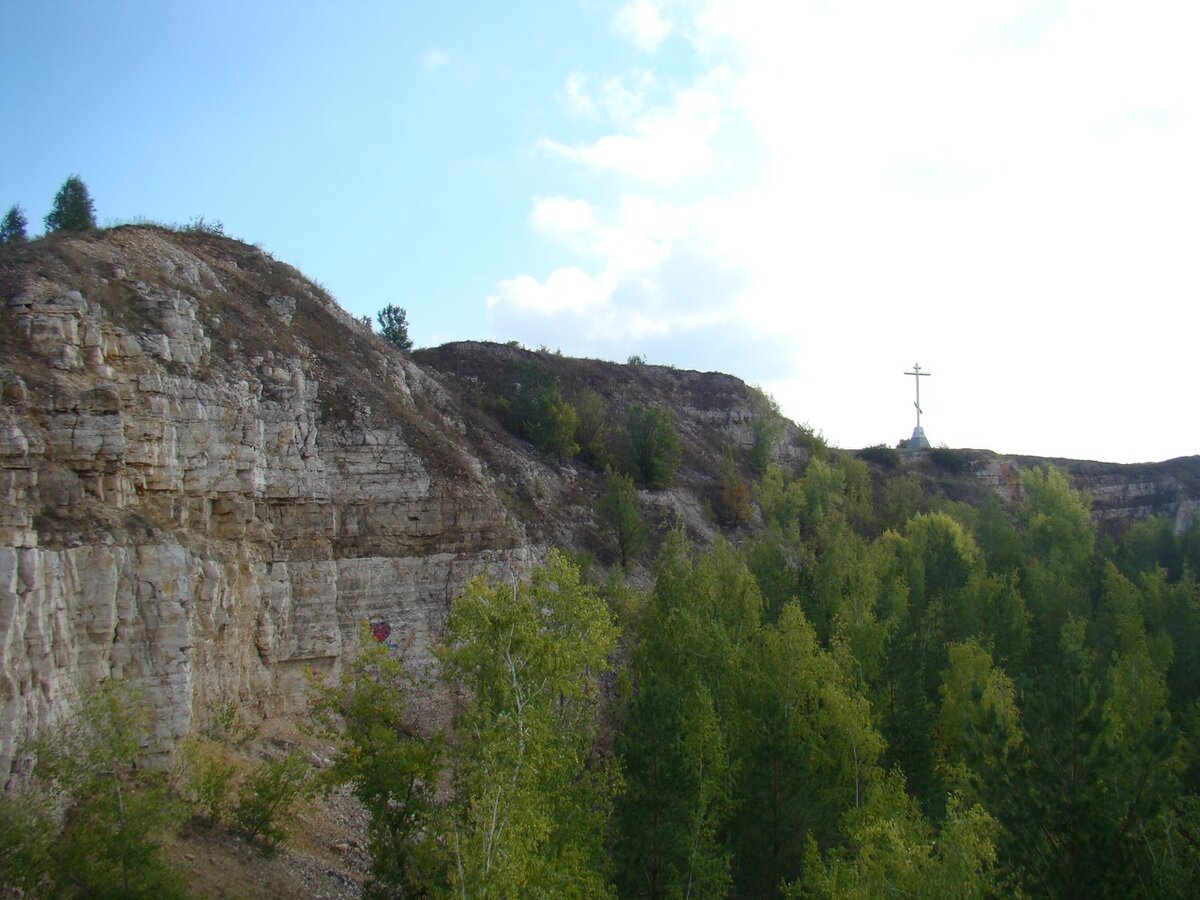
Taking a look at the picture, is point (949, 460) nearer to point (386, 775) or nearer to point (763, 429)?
point (763, 429)

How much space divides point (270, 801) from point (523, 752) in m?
6.08

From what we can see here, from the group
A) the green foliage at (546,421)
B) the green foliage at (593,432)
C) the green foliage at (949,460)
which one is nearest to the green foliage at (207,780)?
the green foliage at (546,421)

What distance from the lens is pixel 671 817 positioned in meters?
17.8

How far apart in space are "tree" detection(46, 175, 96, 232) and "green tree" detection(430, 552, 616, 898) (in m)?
23.3

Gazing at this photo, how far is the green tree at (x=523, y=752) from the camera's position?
504 inches

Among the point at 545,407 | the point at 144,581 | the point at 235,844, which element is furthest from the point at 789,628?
the point at 545,407

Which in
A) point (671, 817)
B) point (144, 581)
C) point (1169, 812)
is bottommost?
point (671, 817)

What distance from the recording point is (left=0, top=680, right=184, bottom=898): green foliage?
12203mm

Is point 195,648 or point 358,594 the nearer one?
point 195,648

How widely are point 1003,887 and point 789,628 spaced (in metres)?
9.87

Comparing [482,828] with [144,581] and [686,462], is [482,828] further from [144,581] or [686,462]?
[686,462]

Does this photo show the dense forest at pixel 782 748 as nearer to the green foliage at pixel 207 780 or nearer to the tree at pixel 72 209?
the green foliage at pixel 207 780

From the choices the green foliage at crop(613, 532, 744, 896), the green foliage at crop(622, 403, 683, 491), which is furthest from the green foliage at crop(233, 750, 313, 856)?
the green foliage at crop(622, 403, 683, 491)

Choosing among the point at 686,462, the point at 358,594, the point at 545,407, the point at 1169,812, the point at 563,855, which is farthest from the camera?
the point at 686,462
